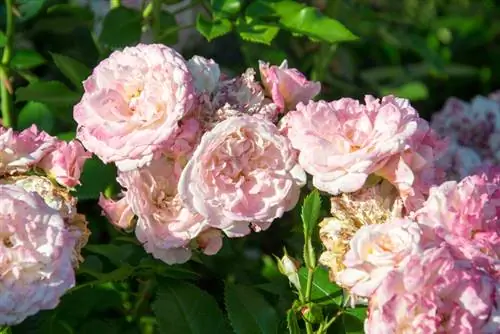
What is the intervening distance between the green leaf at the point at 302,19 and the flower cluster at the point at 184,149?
223mm

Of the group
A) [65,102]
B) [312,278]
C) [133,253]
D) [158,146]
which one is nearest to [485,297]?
[312,278]

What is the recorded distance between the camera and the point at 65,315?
117cm

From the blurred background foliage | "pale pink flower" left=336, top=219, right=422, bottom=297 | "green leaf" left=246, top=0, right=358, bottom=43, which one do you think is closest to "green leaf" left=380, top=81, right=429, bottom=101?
the blurred background foliage

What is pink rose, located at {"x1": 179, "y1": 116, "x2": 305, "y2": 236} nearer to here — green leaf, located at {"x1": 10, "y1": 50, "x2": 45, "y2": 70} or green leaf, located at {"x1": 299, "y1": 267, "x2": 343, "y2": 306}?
green leaf, located at {"x1": 299, "y1": 267, "x2": 343, "y2": 306}

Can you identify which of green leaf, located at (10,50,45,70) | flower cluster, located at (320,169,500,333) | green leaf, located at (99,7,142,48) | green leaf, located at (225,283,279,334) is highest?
flower cluster, located at (320,169,500,333)

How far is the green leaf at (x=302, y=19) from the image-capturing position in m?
1.24

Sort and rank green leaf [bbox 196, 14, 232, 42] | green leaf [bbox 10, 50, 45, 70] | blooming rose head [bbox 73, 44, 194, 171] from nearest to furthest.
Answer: blooming rose head [bbox 73, 44, 194, 171] → green leaf [bbox 196, 14, 232, 42] → green leaf [bbox 10, 50, 45, 70]

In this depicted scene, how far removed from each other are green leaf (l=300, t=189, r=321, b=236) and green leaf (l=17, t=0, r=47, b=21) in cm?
55

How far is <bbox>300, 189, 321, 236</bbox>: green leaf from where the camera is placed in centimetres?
96

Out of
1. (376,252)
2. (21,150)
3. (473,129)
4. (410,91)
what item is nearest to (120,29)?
(21,150)

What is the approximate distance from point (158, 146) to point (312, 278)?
0.19 m

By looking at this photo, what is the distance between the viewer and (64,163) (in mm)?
1007

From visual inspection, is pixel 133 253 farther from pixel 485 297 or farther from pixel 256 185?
pixel 485 297

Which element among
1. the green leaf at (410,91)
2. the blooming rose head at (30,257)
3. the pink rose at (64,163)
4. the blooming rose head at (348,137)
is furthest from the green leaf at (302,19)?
the green leaf at (410,91)
